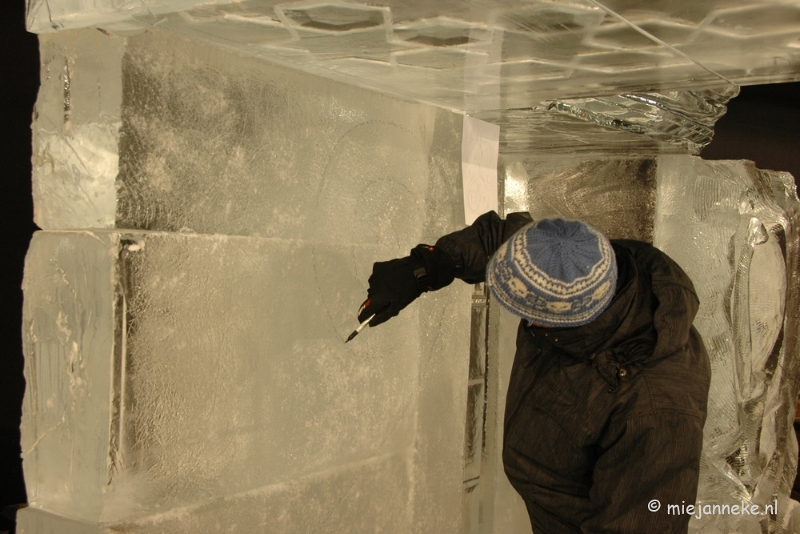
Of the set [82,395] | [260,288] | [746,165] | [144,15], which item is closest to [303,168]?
[260,288]

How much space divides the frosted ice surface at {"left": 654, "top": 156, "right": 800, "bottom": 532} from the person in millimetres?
441

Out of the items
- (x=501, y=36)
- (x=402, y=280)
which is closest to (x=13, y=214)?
(x=402, y=280)

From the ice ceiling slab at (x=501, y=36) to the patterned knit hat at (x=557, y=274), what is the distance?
0.99 feet

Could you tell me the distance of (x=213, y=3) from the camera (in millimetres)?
785

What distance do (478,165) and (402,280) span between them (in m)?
0.54

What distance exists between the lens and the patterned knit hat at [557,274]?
94 cm

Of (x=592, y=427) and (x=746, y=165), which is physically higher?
(x=746, y=165)

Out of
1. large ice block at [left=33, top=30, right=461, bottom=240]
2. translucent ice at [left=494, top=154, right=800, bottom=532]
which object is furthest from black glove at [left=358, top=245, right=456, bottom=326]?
translucent ice at [left=494, top=154, right=800, bottom=532]

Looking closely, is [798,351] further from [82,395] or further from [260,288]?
[82,395]

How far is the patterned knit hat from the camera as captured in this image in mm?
936

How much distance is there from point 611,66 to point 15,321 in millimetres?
1938

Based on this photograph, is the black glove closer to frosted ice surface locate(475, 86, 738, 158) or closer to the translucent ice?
frosted ice surface locate(475, 86, 738, 158)

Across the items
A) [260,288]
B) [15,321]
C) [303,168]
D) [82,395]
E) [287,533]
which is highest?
[303,168]

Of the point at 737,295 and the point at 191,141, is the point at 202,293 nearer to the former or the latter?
the point at 191,141
